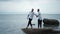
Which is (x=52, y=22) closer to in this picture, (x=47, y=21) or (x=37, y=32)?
(x=47, y=21)

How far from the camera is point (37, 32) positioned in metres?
18.5

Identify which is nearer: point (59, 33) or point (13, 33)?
point (59, 33)

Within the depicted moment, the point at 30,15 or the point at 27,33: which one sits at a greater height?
the point at 30,15

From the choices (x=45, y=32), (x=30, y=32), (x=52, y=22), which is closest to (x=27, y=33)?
(x=30, y=32)

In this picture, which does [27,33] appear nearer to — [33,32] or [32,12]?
[33,32]

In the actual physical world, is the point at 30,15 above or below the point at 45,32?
above

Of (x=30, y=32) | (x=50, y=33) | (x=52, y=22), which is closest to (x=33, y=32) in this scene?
(x=30, y=32)

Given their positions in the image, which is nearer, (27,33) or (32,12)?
(27,33)

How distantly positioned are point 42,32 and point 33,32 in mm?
769

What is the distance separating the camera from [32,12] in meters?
19.8

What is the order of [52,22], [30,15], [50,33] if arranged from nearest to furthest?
[50,33]
[30,15]
[52,22]

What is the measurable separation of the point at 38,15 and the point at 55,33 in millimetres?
2712

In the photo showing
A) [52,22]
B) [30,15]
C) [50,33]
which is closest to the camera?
[50,33]

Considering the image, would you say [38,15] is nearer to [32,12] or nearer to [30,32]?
[32,12]
